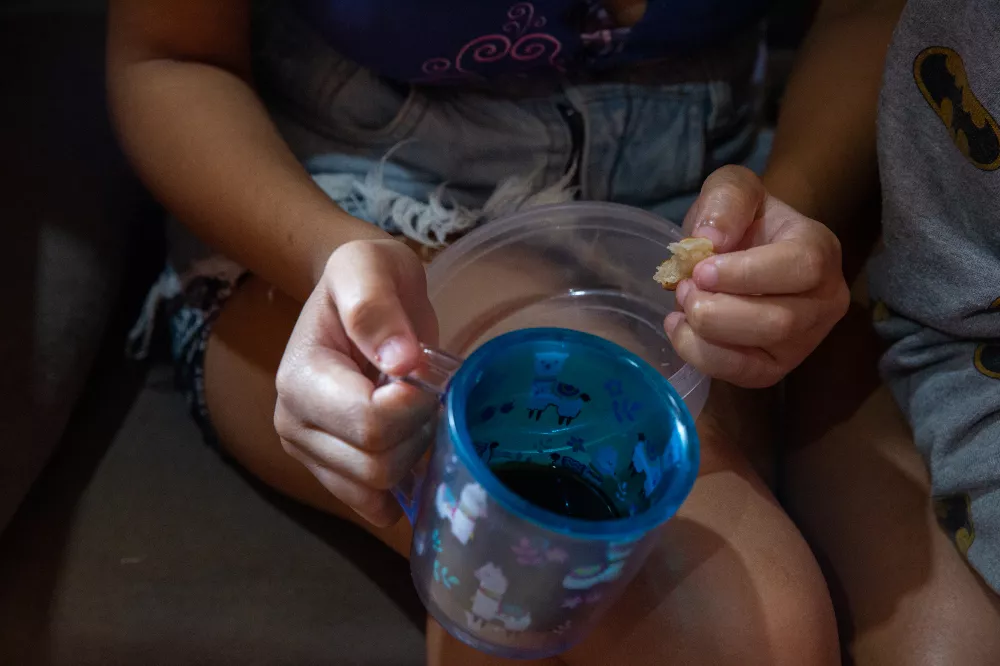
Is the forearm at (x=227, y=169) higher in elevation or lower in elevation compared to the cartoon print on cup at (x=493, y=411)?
higher

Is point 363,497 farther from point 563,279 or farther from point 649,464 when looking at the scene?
point 563,279

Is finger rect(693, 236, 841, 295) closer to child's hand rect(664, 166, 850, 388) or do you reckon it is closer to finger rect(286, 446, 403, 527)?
child's hand rect(664, 166, 850, 388)

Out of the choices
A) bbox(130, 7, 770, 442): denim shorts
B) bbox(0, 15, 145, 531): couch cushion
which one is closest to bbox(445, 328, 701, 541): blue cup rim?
bbox(130, 7, 770, 442): denim shorts

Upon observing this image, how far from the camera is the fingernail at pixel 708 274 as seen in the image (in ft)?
1.53

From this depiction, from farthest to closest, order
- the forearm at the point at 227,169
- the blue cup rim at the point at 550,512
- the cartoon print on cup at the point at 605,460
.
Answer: the forearm at the point at 227,169, the cartoon print on cup at the point at 605,460, the blue cup rim at the point at 550,512

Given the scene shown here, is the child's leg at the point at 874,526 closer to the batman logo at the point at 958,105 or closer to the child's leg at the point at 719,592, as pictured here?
the child's leg at the point at 719,592

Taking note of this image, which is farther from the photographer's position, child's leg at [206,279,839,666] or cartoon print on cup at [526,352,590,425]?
child's leg at [206,279,839,666]

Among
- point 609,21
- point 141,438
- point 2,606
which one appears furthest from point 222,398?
point 609,21

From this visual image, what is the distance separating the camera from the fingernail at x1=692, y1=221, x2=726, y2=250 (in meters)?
0.50

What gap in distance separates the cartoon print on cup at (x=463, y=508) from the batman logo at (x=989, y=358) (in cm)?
39

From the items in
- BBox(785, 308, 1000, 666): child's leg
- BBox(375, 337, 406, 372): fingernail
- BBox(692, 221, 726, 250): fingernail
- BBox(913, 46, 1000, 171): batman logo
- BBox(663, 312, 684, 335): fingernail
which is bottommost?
BBox(785, 308, 1000, 666): child's leg

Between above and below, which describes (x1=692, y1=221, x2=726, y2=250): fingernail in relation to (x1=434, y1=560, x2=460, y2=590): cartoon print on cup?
above

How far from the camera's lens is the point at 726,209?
51 centimetres

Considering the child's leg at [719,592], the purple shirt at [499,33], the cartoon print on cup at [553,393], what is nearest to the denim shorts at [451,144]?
the purple shirt at [499,33]
